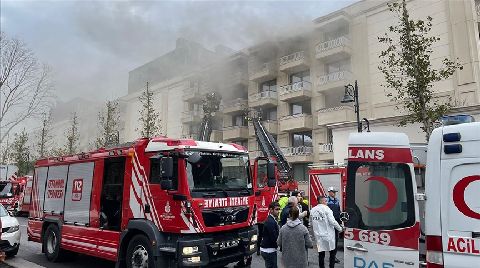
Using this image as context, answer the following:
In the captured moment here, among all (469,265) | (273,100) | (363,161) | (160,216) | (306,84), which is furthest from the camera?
(273,100)

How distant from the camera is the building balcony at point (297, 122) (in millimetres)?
23609

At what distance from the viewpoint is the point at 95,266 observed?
7.69 meters

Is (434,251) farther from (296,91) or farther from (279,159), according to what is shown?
(296,91)

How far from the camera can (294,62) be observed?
24234mm

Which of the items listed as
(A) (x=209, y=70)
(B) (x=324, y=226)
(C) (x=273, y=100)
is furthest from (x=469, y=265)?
(C) (x=273, y=100)

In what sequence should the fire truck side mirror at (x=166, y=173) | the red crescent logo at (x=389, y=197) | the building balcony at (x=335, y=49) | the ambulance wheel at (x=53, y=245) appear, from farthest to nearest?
1. the building balcony at (x=335, y=49)
2. the ambulance wheel at (x=53, y=245)
3. the fire truck side mirror at (x=166, y=173)
4. the red crescent logo at (x=389, y=197)

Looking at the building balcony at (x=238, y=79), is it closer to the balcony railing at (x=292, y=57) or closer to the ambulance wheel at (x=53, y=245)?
the balcony railing at (x=292, y=57)

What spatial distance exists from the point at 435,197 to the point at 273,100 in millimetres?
23420

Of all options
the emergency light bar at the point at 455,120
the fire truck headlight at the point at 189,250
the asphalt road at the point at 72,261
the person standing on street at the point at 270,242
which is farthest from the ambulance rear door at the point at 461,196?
the asphalt road at the point at 72,261

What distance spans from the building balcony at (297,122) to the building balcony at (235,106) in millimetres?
4105

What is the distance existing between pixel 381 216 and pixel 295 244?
149 cm

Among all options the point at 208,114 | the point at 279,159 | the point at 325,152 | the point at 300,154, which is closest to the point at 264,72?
the point at 300,154

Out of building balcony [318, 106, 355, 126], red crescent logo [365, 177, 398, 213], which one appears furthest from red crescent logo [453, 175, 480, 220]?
building balcony [318, 106, 355, 126]

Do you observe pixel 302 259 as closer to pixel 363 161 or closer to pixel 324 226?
pixel 363 161
